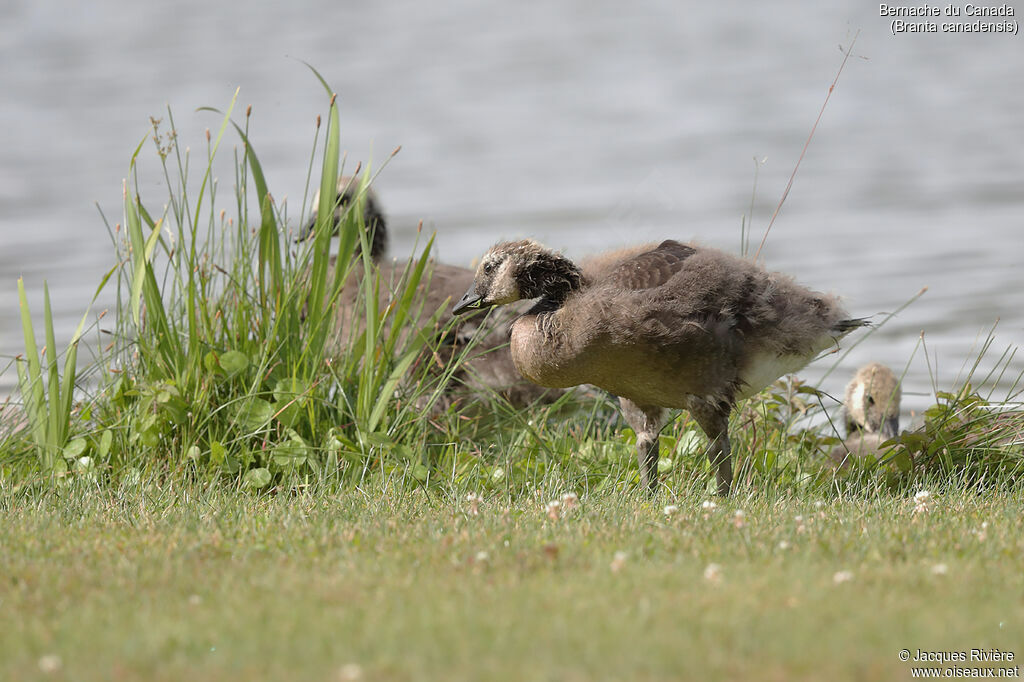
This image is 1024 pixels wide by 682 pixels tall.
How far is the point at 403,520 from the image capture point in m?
5.01

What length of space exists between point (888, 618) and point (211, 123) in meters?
16.3

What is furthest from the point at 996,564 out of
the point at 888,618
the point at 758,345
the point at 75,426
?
the point at 75,426

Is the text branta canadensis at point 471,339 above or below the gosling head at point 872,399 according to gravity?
above

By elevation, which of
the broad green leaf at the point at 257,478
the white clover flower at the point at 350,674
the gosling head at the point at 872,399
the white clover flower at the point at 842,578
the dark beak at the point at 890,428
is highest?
the white clover flower at the point at 350,674

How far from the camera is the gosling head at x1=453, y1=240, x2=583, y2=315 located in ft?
20.1

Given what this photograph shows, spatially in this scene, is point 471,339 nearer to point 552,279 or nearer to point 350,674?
point 552,279

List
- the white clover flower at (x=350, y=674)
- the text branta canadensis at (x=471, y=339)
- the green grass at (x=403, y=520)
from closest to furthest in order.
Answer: the white clover flower at (x=350, y=674), the green grass at (x=403, y=520), the text branta canadensis at (x=471, y=339)

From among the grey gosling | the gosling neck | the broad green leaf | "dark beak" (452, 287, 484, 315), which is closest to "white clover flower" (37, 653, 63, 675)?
the broad green leaf

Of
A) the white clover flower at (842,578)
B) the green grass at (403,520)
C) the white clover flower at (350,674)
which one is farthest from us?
the white clover flower at (842,578)

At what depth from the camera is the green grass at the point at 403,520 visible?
3285 millimetres

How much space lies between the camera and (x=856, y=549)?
436cm

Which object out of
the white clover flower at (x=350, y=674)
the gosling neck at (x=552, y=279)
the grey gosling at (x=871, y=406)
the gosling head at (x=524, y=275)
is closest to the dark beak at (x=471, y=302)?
the gosling head at (x=524, y=275)

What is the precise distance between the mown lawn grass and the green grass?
0.01m

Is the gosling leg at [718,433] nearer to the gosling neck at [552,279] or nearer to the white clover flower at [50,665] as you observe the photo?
the gosling neck at [552,279]
